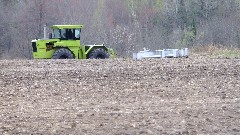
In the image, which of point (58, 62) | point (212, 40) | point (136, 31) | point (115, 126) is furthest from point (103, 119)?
point (136, 31)

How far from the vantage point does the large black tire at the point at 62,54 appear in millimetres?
26141

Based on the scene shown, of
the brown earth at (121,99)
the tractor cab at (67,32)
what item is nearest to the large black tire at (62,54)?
the tractor cab at (67,32)

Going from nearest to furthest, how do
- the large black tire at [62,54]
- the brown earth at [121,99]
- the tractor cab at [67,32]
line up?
the brown earth at [121,99], the large black tire at [62,54], the tractor cab at [67,32]

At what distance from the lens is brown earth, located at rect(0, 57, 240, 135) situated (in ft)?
31.7

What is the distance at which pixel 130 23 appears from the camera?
54156mm

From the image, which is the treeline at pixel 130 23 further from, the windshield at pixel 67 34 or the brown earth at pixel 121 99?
the brown earth at pixel 121 99

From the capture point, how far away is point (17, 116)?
10.6 metres

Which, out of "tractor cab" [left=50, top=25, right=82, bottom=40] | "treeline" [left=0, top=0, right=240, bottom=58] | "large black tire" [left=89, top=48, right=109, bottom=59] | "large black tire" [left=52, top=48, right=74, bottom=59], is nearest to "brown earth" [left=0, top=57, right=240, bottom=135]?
"large black tire" [left=52, top=48, right=74, bottom=59]

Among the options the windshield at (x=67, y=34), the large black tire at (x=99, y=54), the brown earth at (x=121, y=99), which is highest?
the windshield at (x=67, y=34)

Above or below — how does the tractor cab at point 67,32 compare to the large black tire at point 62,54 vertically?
above

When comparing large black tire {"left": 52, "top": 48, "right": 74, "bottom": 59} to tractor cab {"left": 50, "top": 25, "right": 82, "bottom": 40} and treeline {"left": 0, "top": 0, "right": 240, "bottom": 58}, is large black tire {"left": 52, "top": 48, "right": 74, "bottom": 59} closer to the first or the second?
tractor cab {"left": 50, "top": 25, "right": 82, "bottom": 40}

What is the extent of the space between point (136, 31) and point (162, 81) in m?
35.7

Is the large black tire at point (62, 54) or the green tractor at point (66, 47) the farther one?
the green tractor at point (66, 47)

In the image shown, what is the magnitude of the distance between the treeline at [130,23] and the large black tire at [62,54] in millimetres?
15164
